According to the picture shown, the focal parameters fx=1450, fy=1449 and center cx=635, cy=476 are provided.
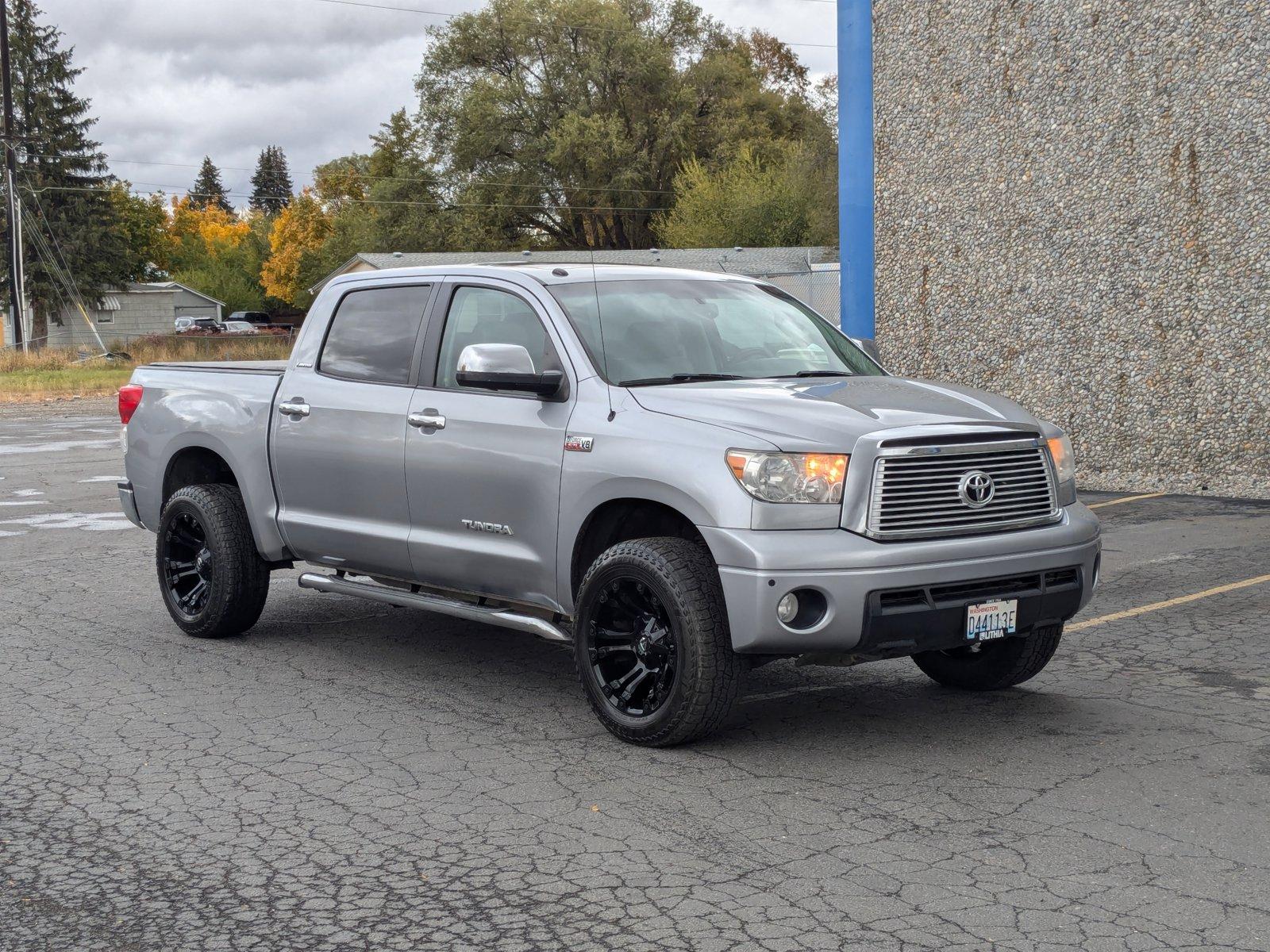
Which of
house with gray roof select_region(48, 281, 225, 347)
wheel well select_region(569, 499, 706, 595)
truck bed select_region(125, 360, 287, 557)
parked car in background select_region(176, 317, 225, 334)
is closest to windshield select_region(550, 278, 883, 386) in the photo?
wheel well select_region(569, 499, 706, 595)

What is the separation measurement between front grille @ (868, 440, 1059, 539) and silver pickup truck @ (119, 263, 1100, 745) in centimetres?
1

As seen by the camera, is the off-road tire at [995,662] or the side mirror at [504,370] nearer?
the side mirror at [504,370]

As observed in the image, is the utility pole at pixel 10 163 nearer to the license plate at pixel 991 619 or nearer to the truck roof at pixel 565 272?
the truck roof at pixel 565 272

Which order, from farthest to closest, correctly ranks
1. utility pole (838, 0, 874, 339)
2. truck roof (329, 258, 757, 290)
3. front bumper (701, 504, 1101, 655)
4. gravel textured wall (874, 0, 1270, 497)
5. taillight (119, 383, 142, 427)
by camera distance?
1. utility pole (838, 0, 874, 339)
2. gravel textured wall (874, 0, 1270, 497)
3. taillight (119, 383, 142, 427)
4. truck roof (329, 258, 757, 290)
5. front bumper (701, 504, 1101, 655)

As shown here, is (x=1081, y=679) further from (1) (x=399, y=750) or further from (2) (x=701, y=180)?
(2) (x=701, y=180)

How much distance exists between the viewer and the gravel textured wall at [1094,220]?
42.0 feet

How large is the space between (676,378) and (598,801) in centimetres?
196

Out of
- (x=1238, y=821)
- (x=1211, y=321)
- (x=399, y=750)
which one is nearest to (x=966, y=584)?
(x=1238, y=821)

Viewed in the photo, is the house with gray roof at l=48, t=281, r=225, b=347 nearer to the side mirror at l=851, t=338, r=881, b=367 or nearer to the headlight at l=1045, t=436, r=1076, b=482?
the side mirror at l=851, t=338, r=881, b=367

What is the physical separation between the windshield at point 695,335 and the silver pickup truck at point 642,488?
0.02 meters

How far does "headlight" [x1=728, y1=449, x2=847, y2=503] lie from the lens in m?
5.36

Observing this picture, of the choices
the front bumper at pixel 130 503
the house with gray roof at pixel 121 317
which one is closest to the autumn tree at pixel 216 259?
the house with gray roof at pixel 121 317

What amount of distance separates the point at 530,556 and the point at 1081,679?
2.68 metres

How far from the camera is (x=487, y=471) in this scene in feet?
21.0
